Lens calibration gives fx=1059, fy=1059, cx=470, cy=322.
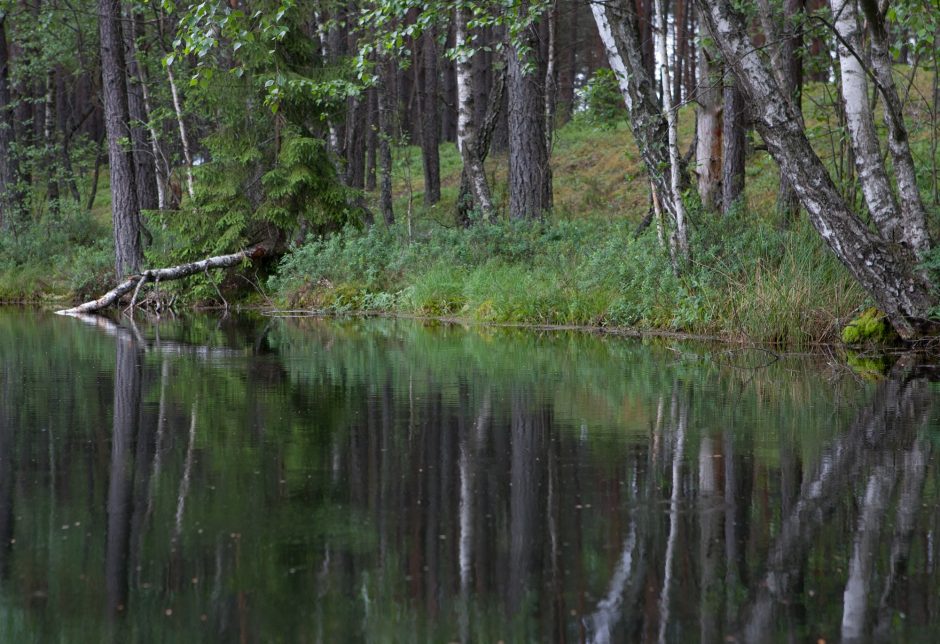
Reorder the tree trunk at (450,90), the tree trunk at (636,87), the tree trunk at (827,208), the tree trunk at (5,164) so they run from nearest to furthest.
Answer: the tree trunk at (827,208)
the tree trunk at (636,87)
the tree trunk at (5,164)
the tree trunk at (450,90)

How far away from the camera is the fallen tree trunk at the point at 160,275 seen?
20.9m

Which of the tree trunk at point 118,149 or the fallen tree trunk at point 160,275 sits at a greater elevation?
the tree trunk at point 118,149

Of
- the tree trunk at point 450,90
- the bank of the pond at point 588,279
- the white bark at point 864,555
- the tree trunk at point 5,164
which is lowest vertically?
the white bark at point 864,555

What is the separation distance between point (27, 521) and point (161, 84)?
99.9 feet

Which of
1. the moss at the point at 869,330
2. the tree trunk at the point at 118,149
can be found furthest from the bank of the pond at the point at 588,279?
the tree trunk at the point at 118,149

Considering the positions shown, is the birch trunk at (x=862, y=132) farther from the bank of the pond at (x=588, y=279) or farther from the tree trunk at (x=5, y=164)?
the tree trunk at (x=5, y=164)

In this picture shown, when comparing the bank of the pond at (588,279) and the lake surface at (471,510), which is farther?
the bank of the pond at (588,279)

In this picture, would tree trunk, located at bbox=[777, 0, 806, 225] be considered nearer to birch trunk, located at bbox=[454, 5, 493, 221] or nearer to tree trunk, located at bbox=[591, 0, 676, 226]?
tree trunk, located at bbox=[591, 0, 676, 226]

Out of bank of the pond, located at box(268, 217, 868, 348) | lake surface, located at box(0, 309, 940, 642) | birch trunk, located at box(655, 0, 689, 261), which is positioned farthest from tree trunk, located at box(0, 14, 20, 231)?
lake surface, located at box(0, 309, 940, 642)

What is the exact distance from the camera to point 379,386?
28.6 ft

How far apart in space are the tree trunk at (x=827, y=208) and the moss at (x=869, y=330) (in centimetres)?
37

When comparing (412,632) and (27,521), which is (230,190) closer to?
(27,521)

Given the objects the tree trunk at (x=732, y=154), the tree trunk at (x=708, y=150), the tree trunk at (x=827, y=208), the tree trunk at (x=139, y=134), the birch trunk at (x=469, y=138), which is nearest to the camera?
the tree trunk at (x=827, y=208)

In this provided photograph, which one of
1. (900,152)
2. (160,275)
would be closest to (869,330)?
(900,152)
